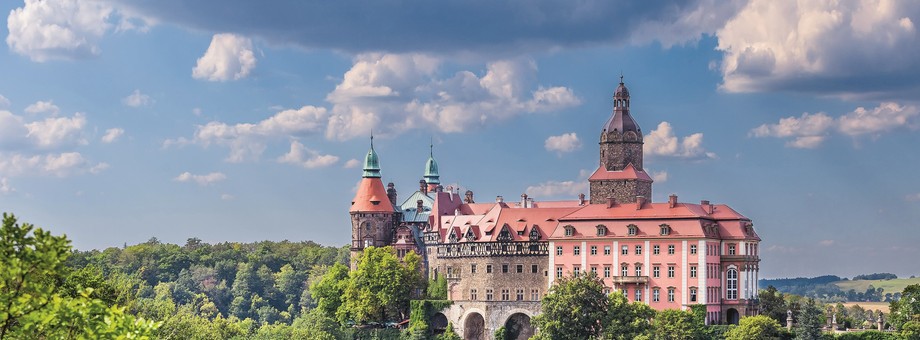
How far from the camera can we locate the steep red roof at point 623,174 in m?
110

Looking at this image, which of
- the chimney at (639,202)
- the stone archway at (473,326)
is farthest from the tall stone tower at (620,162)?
the stone archway at (473,326)

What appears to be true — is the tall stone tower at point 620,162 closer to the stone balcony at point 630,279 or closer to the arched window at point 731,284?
the stone balcony at point 630,279

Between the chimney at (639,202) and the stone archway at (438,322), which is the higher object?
the chimney at (639,202)

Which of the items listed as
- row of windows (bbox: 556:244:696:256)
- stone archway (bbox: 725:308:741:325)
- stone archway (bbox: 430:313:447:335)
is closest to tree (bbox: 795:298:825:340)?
stone archway (bbox: 725:308:741:325)

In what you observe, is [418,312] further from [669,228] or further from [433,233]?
[669,228]

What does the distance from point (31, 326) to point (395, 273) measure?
87.5 m

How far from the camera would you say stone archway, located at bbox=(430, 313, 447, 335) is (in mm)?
112188

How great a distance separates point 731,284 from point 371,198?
35307mm

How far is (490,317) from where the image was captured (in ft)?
360

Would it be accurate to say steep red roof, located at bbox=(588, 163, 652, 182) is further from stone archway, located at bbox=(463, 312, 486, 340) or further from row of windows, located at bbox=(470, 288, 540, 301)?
stone archway, located at bbox=(463, 312, 486, 340)

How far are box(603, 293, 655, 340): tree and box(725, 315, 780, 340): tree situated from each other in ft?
19.6

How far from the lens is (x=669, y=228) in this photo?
337 feet

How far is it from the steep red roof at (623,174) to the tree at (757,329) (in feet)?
59.6

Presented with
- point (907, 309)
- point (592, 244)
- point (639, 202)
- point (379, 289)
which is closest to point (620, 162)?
point (639, 202)
